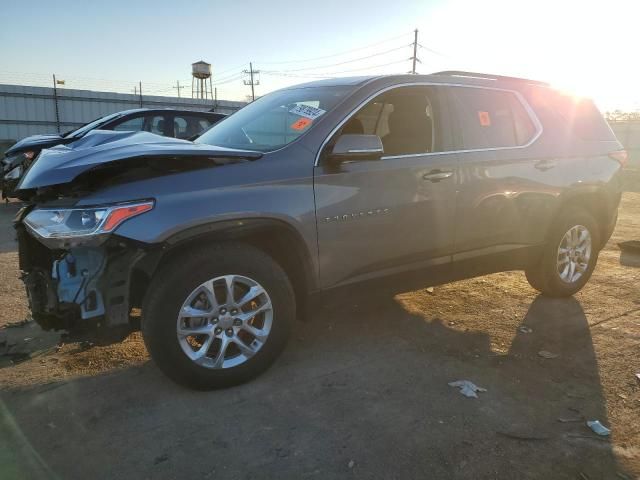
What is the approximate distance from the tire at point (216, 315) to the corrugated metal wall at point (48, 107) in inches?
702

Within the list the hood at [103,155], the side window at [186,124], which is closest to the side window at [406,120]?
the hood at [103,155]

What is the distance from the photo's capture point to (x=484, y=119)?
4.02 m

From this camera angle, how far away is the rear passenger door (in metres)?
3.83

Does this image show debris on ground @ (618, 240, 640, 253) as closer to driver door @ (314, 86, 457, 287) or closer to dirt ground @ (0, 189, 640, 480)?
dirt ground @ (0, 189, 640, 480)

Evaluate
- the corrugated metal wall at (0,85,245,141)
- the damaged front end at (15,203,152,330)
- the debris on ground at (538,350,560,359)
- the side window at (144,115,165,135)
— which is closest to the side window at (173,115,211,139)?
the side window at (144,115,165,135)

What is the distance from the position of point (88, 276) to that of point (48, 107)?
19.8 meters

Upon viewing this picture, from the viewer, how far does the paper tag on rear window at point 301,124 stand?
131 inches

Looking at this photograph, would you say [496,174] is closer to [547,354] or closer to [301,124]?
[547,354]

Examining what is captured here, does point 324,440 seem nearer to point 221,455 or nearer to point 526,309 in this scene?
point 221,455

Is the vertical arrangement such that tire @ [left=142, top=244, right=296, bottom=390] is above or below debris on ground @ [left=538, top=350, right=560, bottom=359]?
above

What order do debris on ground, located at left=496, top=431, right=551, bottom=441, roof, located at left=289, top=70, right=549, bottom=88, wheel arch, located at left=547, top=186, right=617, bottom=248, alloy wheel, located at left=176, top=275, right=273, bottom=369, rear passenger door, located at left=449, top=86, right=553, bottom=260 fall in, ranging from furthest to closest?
wheel arch, located at left=547, top=186, right=617, bottom=248 < rear passenger door, located at left=449, top=86, right=553, bottom=260 < roof, located at left=289, top=70, right=549, bottom=88 < alloy wheel, located at left=176, top=275, right=273, bottom=369 < debris on ground, located at left=496, top=431, right=551, bottom=441

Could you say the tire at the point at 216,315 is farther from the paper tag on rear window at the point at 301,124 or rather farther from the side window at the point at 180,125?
the side window at the point at 180,125

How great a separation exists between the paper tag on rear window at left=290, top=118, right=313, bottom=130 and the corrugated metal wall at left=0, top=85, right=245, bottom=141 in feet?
Result: 56.3

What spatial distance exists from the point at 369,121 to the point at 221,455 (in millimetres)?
2560
